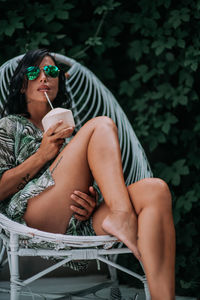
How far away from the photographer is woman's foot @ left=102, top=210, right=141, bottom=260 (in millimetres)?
1239

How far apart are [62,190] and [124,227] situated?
269 millimetres

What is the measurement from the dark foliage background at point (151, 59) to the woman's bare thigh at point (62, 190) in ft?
3.27

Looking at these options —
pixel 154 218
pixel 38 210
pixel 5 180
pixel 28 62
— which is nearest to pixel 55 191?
pixel 38 210

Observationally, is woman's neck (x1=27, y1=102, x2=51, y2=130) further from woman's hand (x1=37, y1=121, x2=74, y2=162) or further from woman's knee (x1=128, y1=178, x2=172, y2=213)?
woman's knee (x1=128, y1=178, x2=172, y2=213)

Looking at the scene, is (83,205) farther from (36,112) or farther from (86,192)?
(36,112)

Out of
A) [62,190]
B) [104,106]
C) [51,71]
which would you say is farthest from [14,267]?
[104,106]

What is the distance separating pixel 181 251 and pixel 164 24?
133cm

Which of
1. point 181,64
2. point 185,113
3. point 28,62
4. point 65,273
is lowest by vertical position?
point 65,273

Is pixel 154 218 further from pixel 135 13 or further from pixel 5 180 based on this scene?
pixel 135 13

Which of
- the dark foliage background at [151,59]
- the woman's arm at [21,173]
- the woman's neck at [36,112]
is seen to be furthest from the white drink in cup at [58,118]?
the dark foliage background at [151,59]

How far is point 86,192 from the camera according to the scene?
1.47m

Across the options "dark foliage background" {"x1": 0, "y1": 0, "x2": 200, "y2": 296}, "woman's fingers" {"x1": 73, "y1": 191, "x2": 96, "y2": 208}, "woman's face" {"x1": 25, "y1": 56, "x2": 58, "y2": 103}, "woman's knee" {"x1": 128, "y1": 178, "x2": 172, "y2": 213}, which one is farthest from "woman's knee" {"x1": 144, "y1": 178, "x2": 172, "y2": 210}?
"dark foliage background" {"x1": 0, "y1": 0, "x2": 200, "y2": 296}

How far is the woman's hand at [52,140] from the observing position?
56.2 inches

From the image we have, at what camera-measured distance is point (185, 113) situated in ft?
8.33
